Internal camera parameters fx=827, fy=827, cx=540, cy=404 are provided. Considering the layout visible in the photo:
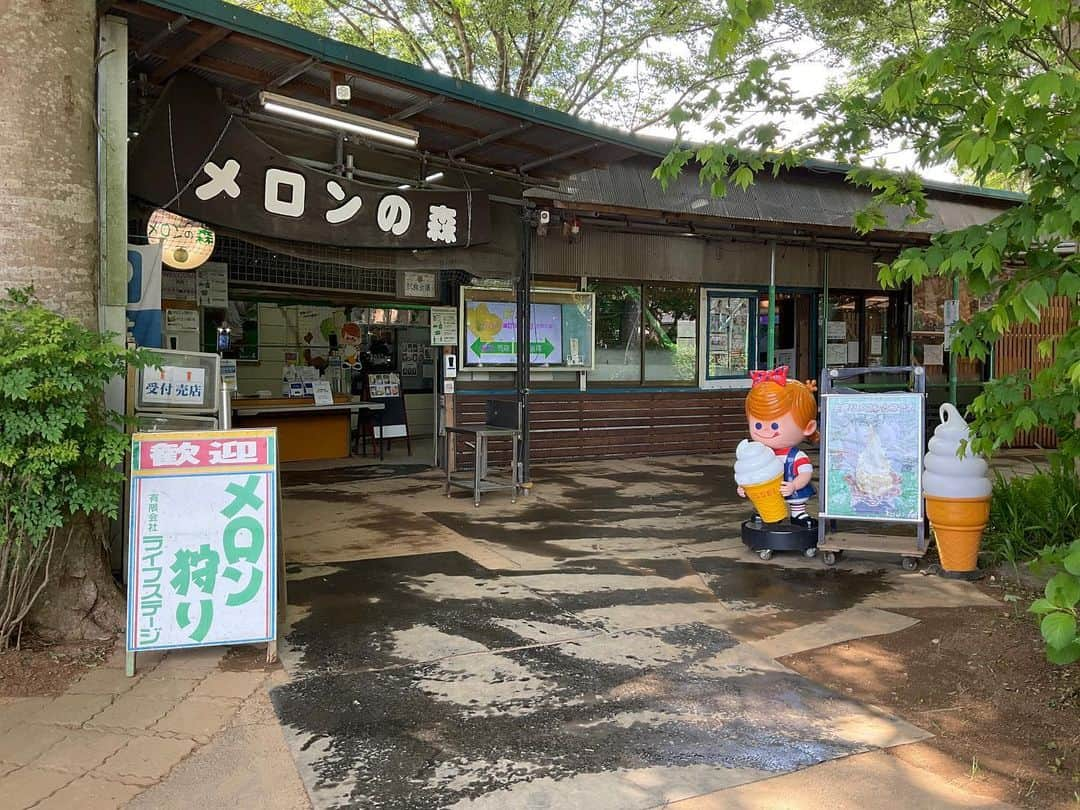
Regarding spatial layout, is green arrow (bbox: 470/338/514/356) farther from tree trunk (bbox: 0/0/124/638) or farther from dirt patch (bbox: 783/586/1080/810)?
dirt patch (bbox: 783/586/1080/810)

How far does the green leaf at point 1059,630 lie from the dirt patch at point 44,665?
4167 mm

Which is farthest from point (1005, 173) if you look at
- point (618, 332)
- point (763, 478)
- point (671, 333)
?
point (671, 333)

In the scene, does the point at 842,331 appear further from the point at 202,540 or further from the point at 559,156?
the point at 202,540

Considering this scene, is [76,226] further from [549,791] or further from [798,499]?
[798,499]

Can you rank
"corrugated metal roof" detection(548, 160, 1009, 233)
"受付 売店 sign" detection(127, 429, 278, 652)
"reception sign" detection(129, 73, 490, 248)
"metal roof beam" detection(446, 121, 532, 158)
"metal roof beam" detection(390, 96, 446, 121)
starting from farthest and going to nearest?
→ "corrugated metal roof" detection(548, 160, 1009, 233) → "metal roof beam" detection(446, 121, 532, 158) → "metal roof beam" detection(390, 96, 446, 121) → "reception sign" detection(129, 73, 490, 248) → "受付 売店 sign" detection(127, 429, 278, 652)

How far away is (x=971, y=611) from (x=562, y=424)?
7048 mm

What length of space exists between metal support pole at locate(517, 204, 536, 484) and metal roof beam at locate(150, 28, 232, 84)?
4.11 m

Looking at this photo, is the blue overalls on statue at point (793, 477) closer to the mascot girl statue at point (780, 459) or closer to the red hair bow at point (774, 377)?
the mascot girl statue at point (780, 459)

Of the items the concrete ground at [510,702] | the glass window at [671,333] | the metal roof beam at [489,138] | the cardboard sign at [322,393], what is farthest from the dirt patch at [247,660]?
the glass window at [671,333]

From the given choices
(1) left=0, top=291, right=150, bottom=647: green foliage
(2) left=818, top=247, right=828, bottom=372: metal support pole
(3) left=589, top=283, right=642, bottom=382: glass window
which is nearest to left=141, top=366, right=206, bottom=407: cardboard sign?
(1) left=0, top=291, right=150, bottom=647: green foliage

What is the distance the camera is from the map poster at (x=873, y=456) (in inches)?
247

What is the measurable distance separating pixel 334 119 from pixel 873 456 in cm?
487

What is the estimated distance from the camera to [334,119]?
626 centimetres

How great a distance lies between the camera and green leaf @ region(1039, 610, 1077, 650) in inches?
108
